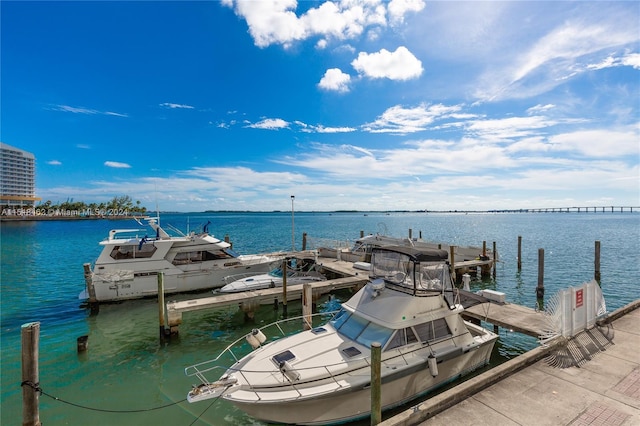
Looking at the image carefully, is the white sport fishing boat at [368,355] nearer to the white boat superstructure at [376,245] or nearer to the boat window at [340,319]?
the boat window at [340,319]

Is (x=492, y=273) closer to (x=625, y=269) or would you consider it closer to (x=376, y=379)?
(x=625, y=269)

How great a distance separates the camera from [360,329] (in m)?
8.17

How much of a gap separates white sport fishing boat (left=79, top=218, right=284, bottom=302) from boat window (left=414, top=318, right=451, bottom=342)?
13927mm

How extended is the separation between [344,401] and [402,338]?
2.08 m

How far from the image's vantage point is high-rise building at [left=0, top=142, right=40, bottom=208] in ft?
518

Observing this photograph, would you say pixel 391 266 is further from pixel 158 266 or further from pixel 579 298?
pixel 158 266

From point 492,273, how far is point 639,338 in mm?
16763

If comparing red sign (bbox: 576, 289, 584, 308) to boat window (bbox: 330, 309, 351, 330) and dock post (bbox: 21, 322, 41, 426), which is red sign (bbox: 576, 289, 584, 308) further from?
dock post (bbox: 21, 322, 41, 426)

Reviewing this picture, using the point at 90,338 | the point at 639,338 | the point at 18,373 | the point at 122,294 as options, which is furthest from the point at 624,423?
the point at 122,294

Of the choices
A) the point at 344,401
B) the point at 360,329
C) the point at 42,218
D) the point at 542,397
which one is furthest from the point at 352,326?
the point at 42,218

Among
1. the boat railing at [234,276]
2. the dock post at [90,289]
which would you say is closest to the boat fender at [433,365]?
the boat railing at [234,276]

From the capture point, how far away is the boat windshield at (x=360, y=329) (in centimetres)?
772

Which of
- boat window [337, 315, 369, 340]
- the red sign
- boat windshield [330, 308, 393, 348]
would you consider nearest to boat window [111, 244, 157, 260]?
boat windshield [330, 308, 393, 348]

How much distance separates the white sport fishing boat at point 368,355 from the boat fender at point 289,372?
0.8 inches
